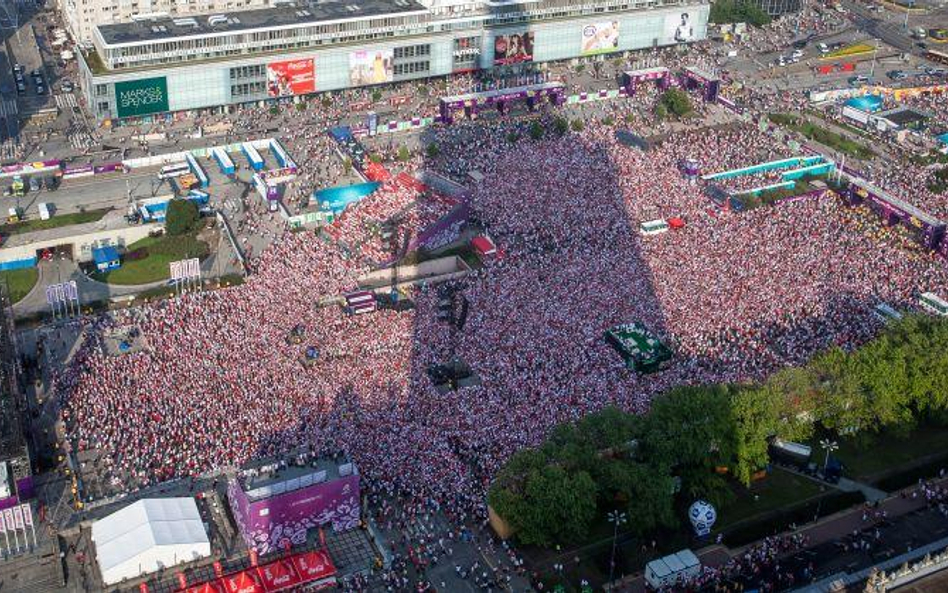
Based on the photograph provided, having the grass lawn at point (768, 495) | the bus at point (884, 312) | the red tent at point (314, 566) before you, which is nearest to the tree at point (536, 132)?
the bus at point (884, 312)

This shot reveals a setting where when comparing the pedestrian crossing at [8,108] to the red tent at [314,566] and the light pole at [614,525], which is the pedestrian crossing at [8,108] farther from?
the light pole at [614,525]

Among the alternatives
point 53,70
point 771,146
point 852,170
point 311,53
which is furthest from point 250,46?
point 852,170

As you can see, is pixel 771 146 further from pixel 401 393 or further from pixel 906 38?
pixel 401 393

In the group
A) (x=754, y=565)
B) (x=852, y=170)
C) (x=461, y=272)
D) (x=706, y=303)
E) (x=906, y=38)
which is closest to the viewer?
(x=754, y=565)

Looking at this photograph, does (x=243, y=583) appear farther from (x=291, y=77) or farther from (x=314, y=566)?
(x=291, y=77)

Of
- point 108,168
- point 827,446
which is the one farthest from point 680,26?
point 827,446

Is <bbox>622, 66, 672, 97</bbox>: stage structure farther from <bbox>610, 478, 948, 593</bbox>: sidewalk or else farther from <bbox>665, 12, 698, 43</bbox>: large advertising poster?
<bbox>610, 478, 948, 593</bbox>: sidewalk
